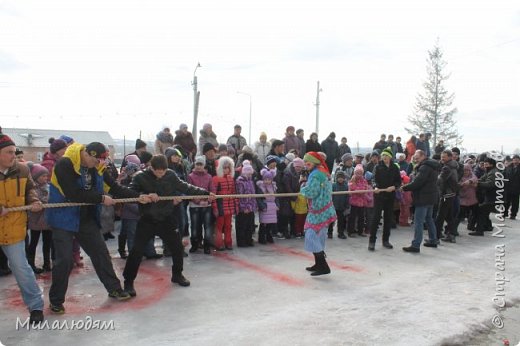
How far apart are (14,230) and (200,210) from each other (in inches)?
153

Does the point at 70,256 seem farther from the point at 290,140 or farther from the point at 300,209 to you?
the point at 290,140

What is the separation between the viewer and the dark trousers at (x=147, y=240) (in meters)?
5.88

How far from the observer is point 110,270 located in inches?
222

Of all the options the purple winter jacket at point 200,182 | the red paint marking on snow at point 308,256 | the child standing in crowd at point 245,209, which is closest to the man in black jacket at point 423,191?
the red paint marking on snow at point 308,256

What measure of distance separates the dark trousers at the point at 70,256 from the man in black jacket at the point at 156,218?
0.30 m

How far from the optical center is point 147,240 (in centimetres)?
604

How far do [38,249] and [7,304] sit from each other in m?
3.06

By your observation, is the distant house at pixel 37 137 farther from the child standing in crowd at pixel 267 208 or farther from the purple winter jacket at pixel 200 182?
the purple winter jacket at pixel 200 182

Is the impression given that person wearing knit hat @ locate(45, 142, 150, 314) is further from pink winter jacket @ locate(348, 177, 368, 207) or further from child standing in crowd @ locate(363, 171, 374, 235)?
child standing in crowd @ locate(363, 171, 374, 235)

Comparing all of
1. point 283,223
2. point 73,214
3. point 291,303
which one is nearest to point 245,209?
point 283,223

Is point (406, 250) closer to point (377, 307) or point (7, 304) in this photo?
point (377, 307)

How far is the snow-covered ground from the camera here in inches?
181

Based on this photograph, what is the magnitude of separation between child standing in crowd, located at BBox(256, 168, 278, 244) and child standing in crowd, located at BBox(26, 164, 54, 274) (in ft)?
12.8

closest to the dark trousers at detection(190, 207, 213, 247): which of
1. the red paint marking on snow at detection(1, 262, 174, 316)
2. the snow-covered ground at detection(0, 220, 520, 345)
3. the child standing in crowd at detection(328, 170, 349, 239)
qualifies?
the snow-covered ground at detection(0, 220, 520, 345)
